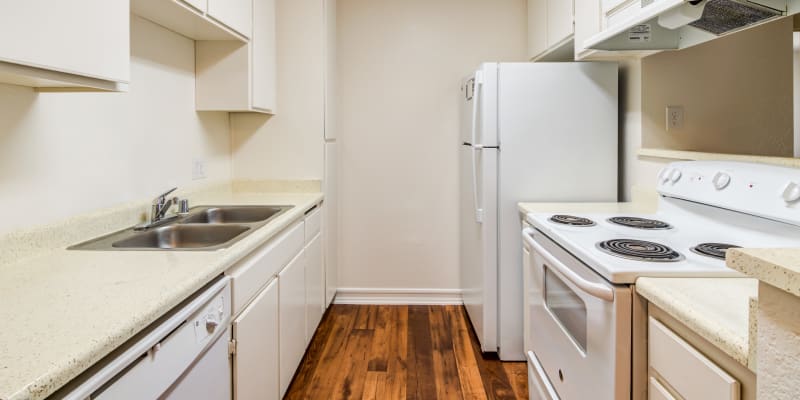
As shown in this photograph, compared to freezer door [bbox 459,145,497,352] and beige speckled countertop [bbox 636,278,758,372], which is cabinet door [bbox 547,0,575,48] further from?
beige speckled countertop [bbox 636,278,758,372]

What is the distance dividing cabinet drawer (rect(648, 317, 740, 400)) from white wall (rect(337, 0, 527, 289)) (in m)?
2.49

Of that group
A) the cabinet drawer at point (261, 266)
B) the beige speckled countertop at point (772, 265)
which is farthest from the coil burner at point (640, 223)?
the cabinet drawer at point (261, 266)

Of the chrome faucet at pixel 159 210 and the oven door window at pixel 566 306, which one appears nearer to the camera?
the oven door window at pixel 566 306

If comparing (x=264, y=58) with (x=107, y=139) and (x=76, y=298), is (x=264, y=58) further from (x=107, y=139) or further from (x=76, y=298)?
(x=76, y=298)

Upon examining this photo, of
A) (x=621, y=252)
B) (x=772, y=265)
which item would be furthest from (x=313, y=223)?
(x=772, y=265)

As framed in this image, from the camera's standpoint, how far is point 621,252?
1280mm

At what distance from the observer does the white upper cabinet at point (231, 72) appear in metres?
2.50

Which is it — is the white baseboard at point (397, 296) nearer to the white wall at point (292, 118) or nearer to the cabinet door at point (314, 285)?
the cabinet door at point (314, 285)

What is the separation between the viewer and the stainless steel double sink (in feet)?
5.12

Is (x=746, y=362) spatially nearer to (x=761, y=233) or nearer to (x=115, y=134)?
(x=761, y=233)

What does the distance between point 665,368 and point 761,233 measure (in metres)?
0.65

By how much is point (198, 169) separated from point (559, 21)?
6.93ft

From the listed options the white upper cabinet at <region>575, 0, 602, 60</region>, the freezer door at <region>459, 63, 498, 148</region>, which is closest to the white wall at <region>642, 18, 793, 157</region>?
the white upper cabinet at <region>575, 0, 602, 60</region>

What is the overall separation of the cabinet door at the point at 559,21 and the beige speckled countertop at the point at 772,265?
2044 millimetres
